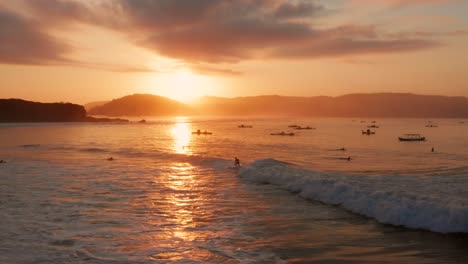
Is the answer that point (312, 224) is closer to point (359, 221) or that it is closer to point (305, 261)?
point (359, 221)

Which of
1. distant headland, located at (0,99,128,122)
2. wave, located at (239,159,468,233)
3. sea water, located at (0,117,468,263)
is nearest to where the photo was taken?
sea water, located at (0,117,468,263)

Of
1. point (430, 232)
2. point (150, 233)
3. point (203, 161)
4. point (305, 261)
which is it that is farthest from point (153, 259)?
point (203, 161)

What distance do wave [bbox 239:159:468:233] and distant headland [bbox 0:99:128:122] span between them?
17823 centimetres

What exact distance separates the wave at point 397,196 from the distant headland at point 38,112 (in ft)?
585

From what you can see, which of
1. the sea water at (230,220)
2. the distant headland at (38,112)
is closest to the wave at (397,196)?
the sea water at (230,220)

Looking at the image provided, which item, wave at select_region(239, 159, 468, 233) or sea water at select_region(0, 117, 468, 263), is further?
wave at select_region(239, 159, 468, 233)

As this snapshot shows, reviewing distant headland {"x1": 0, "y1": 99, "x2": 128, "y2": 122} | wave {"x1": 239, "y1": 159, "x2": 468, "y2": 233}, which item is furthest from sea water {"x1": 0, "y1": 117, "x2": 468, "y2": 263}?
distant headland {"x1": 0, "y1": 99, "x2": 128, "y2": 122}

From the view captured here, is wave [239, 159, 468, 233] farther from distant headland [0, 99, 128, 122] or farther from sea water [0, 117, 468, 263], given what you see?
distant headland [0, 99, 128, 122]

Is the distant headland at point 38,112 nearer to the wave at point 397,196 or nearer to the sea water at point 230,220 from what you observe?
the sea water at point 230,220

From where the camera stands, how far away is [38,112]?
187500mm

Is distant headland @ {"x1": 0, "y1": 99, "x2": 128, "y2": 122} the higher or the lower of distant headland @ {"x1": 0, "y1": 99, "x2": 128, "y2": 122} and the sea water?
the higher

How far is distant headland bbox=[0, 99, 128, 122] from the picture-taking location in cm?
17712

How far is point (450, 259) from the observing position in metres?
10.8

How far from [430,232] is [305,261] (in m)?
5.85
